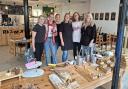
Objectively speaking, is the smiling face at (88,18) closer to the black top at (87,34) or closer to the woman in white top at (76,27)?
the black top at (87,34)

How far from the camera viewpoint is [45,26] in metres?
3.39

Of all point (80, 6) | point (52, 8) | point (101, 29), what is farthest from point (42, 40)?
point (52, 8)

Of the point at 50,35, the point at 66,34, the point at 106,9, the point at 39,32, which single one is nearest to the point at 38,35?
the point at 39,32

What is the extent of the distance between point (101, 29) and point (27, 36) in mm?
4451

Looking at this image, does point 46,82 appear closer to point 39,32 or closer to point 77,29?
point 39,32

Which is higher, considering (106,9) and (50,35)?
(106,9)

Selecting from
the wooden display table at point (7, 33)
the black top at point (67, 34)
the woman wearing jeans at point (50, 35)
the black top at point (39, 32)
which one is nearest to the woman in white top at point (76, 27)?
the black top at point (67, 34)

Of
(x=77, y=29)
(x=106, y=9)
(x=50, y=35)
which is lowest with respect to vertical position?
(x=50, y=35)

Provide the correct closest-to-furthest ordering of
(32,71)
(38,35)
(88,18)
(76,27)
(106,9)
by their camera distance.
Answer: (32,71)
(88,18)
(38,35)
(76,27)
(106,9)

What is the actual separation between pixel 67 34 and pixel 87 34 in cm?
44

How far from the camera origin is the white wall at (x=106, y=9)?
25.4 feet

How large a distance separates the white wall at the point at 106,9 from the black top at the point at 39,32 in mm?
5148

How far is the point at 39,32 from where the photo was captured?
10.9 ft

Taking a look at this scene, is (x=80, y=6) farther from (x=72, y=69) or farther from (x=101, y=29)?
(x=72, y=69)
